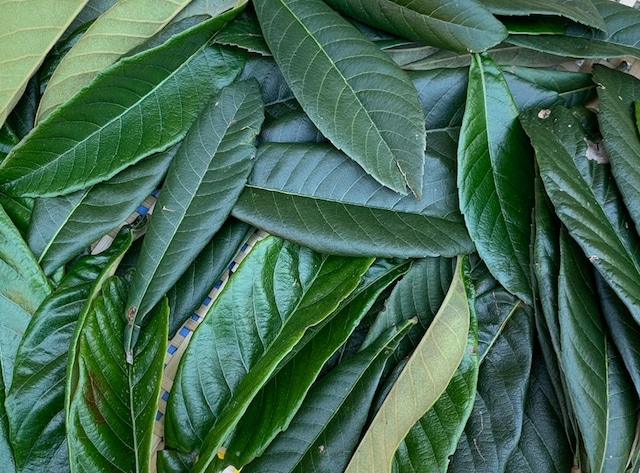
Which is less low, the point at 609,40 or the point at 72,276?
Result: the point at 609,40

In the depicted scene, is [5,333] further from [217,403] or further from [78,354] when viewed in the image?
[217,403]

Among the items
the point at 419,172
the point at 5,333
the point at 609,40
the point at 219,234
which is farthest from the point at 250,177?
the point at 609,40

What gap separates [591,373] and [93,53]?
0.55m

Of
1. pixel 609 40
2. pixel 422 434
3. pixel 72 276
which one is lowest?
pixel 422 434

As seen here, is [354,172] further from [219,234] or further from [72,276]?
[72,276]

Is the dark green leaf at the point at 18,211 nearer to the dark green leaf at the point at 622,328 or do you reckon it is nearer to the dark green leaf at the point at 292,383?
the dark green leaf at the point at 292,383

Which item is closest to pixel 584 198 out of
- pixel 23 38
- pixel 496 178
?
pixel 496 178

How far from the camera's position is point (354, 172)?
60cm

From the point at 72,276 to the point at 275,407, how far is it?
239 mm

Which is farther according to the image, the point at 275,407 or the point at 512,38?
→ the point at 512,38

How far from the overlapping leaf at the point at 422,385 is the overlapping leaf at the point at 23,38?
464 mm

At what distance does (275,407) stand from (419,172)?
0.78ft

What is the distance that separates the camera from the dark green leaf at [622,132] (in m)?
0.57

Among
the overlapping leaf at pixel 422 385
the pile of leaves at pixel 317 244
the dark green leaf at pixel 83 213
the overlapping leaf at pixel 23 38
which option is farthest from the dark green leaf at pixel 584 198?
the overlapping leaf at pixel 23 38
